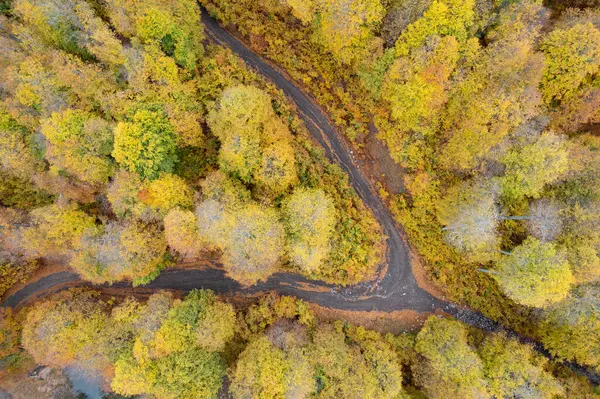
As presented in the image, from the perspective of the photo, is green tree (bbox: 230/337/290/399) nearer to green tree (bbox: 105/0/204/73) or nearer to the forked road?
the forked road

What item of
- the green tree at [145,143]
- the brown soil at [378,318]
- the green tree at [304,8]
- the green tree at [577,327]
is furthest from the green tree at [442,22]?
the brown soil at [378,318]

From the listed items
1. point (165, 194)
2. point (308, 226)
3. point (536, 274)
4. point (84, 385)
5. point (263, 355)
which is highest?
point (536, 274)

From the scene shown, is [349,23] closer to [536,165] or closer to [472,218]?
[536,165]

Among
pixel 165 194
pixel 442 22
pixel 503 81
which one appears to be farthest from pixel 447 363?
pixel 442 22

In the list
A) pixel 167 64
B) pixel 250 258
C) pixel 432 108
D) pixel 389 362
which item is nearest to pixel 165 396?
pixel 250 258

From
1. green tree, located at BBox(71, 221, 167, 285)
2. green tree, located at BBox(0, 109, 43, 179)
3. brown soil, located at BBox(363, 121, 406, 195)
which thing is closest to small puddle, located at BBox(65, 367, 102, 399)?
green tree, located at BBox(71, 221, 167, 285)

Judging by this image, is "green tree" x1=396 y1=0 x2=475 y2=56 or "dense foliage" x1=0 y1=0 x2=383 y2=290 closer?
"green tree" x1=396 y1=0 x2=475 y2=56
